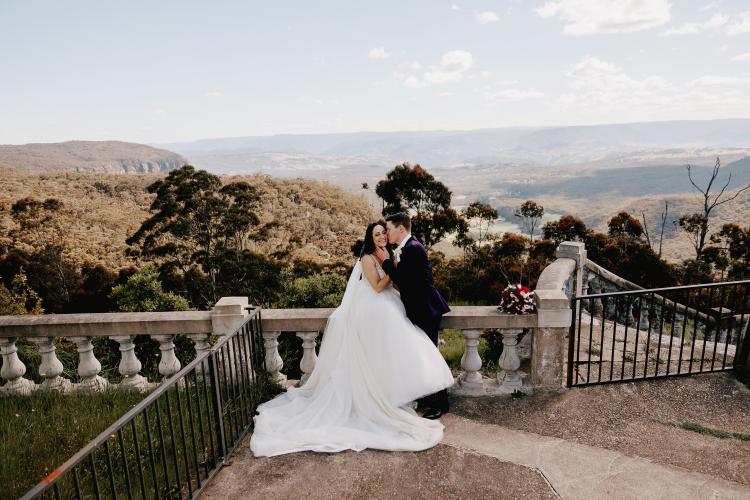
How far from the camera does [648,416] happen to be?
16.4ft

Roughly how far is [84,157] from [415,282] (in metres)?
181

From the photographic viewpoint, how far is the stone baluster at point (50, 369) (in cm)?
548

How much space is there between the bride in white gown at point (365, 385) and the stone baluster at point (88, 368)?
2.00 m

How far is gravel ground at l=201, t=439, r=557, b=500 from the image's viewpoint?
3.85m

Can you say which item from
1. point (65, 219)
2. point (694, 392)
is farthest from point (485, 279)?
point (65, 219)

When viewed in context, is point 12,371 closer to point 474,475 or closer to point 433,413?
point 433,413

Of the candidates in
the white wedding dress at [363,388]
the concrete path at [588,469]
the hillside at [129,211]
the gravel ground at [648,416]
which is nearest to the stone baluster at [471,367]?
the gravel ground at [648,416]

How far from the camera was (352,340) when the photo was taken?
196 inches

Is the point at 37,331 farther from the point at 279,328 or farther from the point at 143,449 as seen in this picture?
the point at 279,328

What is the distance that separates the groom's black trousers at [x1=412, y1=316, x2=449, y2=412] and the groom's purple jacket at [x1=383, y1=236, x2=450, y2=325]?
0.08ft

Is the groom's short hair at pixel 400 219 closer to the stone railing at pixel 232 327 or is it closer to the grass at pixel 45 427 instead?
the stone railing at pixel 232 327

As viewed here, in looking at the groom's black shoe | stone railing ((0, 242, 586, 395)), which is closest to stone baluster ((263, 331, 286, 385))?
stone railing ((0, 242, 586, 395))

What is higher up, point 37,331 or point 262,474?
point 37,331

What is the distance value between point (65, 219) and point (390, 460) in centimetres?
4383
